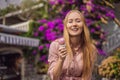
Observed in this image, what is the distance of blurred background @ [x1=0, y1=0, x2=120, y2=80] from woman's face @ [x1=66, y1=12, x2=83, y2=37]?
7574mm

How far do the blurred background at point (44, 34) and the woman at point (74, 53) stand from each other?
748 centimetres

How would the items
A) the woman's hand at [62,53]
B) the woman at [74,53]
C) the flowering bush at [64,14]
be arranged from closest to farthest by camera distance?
the woman's hand at [62,53] → the woman at [74,53] → the flowering bush at [64,14]

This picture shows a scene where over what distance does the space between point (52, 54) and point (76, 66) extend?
232 millimetres

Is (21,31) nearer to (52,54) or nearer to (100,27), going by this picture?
(100,27)

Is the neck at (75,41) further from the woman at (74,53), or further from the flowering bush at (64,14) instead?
the flowering bush at (64,14)

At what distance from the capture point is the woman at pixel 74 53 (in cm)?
295

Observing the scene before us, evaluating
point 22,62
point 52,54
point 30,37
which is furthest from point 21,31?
point 52,54

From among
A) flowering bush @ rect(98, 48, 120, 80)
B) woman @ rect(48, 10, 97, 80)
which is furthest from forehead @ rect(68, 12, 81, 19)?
flowering bush @ rect(98, 48, 120, 80)

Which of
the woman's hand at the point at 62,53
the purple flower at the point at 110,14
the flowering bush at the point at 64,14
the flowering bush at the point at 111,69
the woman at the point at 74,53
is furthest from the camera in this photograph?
the flowering bush at the point at 64,14

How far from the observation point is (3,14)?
1686cm

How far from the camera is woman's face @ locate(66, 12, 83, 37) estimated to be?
296 cm

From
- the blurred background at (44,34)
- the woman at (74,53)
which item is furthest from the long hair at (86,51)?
the blurred background at (44,34)

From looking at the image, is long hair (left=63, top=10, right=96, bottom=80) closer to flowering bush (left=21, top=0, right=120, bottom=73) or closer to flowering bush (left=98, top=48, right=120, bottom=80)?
flowering bush (left=98, top=48, right=120, bottom=80)

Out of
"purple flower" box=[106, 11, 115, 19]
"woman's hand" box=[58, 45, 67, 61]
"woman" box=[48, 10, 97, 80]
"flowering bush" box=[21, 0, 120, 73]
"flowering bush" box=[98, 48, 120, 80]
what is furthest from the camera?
"flowering bush" box=[21, 0, 120, 73]
